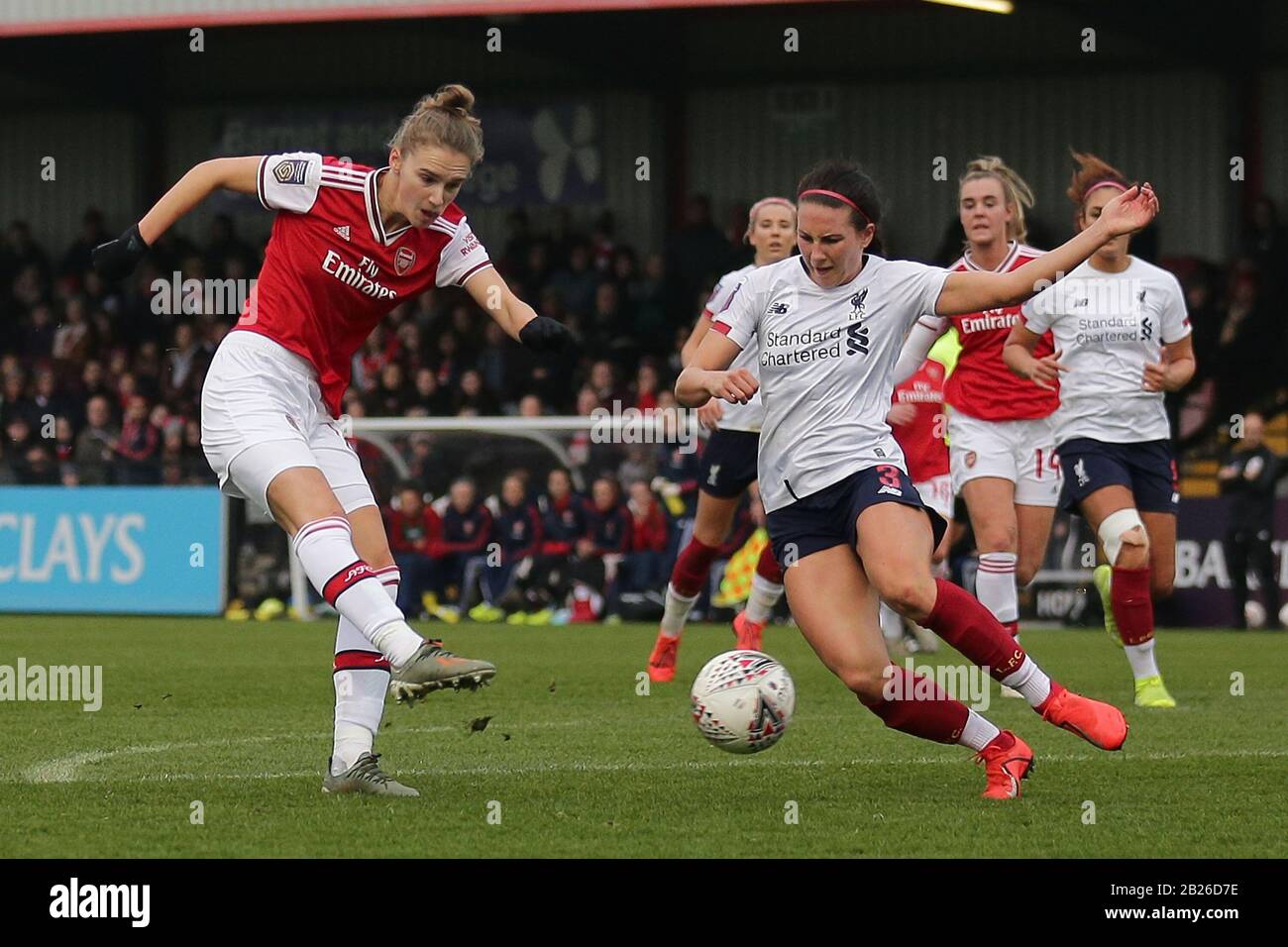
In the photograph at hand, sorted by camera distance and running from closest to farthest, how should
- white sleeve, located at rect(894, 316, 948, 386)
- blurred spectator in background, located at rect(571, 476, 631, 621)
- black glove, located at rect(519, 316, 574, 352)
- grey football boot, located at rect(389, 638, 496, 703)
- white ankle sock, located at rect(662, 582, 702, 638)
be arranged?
1. grey football boot, located at rect(389, 638, 496, 703)
2. black glove, located at rect(519, 316, 574, 352)
3. white sleeve, located at rect(894, 316, 948, 386)
4. white ankle sock, located at rect(662, 582, 702, 638)
5. blurred spectator in background, located at rect(571, 476, 631, 621)

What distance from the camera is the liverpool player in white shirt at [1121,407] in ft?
31.2

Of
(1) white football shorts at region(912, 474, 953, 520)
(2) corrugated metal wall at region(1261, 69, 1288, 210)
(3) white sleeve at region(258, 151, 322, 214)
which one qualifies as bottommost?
(1) white football shorts at region(912, 474, 953, 520)

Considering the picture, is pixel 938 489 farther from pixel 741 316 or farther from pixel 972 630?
pixel 972 630

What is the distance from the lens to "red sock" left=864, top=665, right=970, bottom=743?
6.34 metres

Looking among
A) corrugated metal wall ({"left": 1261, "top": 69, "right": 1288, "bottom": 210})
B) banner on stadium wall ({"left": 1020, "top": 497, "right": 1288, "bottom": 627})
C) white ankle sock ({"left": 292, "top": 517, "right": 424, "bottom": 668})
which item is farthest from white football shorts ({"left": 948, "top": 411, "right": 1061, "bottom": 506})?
corrugated metal wall ({"left": 1261, "top": 69, "right": 1288, "bottom": 210})

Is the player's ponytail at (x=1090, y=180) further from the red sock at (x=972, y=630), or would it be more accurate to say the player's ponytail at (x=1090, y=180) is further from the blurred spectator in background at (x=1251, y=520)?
the blurred spectator in background at (x=1251, y=520)

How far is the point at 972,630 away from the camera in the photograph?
6375 mm

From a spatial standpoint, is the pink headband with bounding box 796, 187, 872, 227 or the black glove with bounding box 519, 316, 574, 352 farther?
the pink headband with bounding box 796, 187, 872, 227

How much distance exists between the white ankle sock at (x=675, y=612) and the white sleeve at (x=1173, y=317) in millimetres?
2767

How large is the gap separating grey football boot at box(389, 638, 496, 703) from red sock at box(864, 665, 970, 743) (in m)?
1.43

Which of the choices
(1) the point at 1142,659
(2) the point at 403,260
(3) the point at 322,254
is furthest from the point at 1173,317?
(3) the point at 322,254

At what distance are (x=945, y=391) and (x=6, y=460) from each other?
11688 mm

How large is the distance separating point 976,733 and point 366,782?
191cm

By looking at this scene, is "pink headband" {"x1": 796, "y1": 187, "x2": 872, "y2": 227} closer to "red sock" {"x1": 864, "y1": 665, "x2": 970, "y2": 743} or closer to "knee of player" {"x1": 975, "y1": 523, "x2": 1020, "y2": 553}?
"red sock" {"x1": 864, "y1": 665, "x2": 970, "y2": 743}
